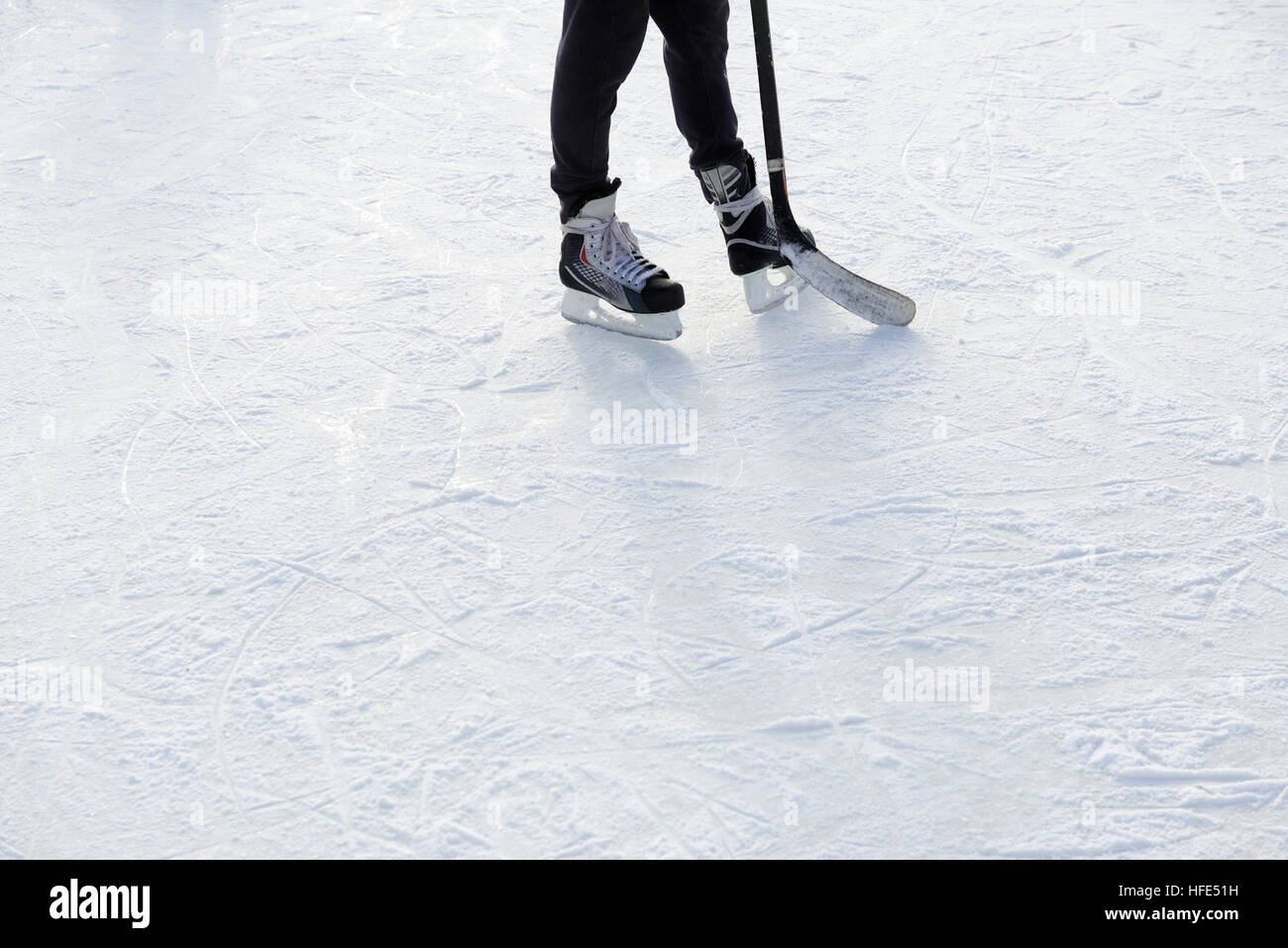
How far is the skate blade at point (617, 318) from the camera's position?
2160 mm

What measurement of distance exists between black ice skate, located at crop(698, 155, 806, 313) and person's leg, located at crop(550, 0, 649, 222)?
0.20 meters

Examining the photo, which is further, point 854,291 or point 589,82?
point 854,291

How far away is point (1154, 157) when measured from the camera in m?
2.72

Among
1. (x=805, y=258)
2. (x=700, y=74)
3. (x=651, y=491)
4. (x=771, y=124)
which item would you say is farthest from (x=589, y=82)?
(x=651, y=491)

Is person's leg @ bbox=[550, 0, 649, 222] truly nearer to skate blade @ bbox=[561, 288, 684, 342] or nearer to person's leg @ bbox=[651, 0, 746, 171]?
person's leg @ bbox=[651, 0, 746, 171]

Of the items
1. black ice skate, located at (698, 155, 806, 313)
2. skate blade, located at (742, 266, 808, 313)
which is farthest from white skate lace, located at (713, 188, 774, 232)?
skate blade, located at (742, 266, 808, 313)

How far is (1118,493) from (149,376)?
1.60 metres

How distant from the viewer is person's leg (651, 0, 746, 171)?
204 centimetres

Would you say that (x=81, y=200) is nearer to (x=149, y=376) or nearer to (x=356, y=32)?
(x=149, y=376)

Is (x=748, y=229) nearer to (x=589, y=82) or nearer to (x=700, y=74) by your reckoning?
(x=700, y=74)

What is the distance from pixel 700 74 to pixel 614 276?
1.23 ft

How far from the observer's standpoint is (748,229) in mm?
2217
